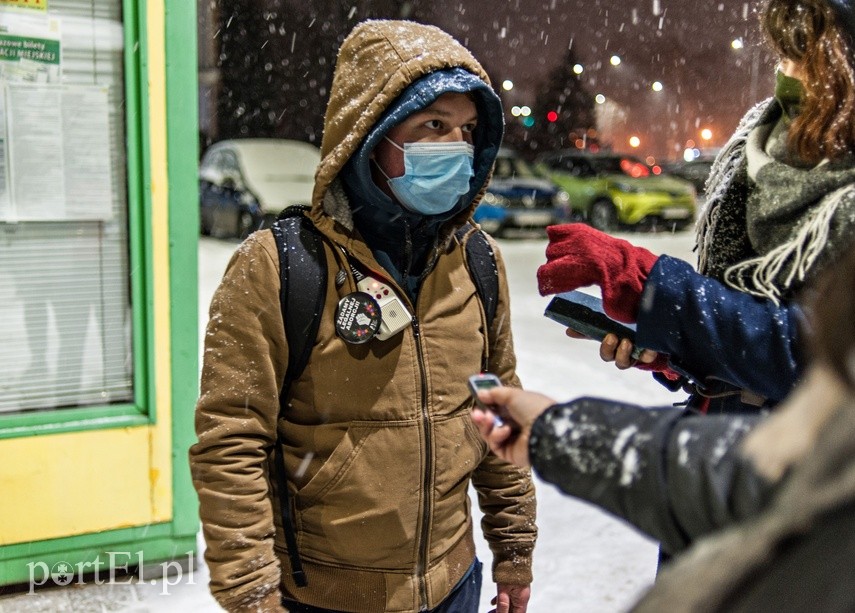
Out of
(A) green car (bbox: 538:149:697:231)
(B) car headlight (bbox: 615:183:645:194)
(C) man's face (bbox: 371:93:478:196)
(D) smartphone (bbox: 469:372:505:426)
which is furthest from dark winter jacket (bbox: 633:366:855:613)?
(B) car headlight (bbox: 615:183:645:194)

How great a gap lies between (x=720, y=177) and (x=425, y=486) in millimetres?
979

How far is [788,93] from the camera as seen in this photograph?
1612mm

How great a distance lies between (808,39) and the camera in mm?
1542

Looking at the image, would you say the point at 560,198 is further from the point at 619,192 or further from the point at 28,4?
the point at 28,4

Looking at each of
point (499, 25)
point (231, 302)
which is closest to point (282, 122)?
point (499, 25)

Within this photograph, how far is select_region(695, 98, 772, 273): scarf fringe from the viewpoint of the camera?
1768mm

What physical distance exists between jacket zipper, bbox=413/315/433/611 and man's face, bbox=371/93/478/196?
14.7 inches

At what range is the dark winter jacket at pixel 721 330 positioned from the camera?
144 centimetres

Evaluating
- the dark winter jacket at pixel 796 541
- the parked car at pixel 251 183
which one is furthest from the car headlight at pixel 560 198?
the dark winter jacket at pixel 796 541

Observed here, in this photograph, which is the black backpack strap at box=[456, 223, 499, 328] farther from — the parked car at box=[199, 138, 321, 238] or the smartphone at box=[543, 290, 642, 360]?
the parked car at box=[199, 138, 321, 238]

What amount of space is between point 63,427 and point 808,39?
2.75 m

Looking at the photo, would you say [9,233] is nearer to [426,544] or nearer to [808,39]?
[426,544]

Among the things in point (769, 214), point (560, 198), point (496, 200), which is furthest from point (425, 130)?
point (560, 198)

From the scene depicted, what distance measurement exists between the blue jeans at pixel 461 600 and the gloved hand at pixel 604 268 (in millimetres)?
767
